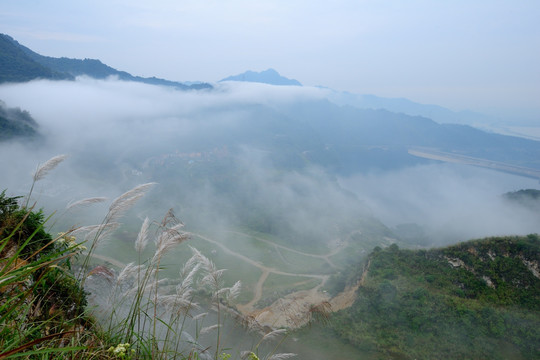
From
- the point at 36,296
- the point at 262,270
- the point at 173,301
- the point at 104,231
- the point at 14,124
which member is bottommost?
the point at 262,270

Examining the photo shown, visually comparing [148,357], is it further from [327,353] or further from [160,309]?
[327,353]

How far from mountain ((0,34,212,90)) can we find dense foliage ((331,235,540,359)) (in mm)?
92413

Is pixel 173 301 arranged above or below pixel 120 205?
below

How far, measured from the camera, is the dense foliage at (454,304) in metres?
14.7

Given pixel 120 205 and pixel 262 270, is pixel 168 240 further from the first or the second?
pixel 262 270

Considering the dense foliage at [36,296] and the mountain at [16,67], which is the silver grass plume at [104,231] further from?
the mountain at [16,67]

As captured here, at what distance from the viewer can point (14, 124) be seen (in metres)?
53.3

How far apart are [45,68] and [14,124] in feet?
142

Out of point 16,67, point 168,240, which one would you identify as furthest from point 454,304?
point 16,67

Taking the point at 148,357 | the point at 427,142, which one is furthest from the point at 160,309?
the point at 427,142

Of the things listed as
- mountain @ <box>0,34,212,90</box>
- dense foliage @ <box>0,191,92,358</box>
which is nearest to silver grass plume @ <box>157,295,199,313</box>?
dense foliage @ <box>0,191,92,358</box>

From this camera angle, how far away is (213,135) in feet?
342

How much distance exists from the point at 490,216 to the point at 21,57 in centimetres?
11337

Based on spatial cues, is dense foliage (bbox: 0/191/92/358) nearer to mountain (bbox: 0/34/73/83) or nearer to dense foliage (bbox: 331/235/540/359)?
dense foliage (bbox: 331/235/540/359)
